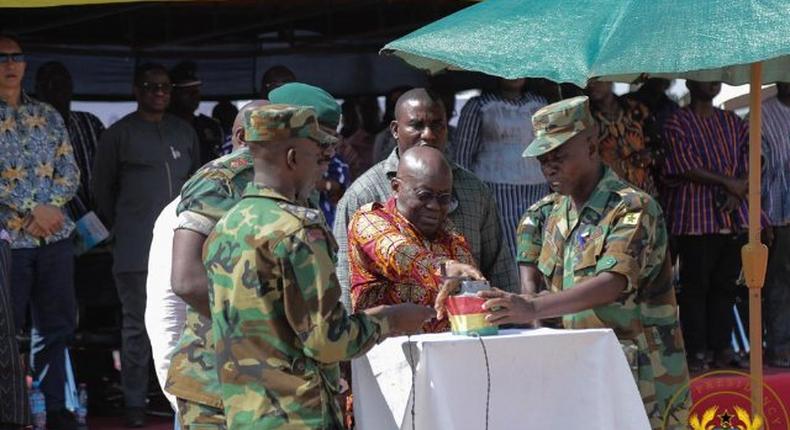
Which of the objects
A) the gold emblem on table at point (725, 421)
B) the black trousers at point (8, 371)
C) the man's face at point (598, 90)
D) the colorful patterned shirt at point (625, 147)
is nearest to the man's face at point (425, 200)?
the gold emblem on table at point (725, 421)

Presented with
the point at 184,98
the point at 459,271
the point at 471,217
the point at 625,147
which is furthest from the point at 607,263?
the point at 184,98

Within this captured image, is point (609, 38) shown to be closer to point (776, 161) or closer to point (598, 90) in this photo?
point (598, 90)

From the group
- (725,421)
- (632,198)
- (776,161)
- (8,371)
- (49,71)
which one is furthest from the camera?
(776,161)

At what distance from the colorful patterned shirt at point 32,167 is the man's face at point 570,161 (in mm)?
3381

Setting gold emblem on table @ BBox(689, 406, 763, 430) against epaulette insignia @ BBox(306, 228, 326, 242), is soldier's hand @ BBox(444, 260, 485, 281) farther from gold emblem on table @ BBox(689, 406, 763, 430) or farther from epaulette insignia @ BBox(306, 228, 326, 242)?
gold emblem on table @ BBox(689, 406, 763, 430)

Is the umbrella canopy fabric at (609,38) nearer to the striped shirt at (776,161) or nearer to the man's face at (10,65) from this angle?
the man's face at (10,65)

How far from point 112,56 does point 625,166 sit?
4056mm

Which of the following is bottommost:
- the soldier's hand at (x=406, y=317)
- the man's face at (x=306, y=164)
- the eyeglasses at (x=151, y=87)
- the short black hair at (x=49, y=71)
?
the soldier's hand at (x=406, y=317)

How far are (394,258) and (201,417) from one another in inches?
39.3

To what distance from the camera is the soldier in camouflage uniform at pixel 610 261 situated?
5520mm

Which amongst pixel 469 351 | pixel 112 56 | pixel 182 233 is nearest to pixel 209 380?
pixel 182 233

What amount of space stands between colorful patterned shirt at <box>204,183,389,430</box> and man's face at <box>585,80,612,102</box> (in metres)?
5.18

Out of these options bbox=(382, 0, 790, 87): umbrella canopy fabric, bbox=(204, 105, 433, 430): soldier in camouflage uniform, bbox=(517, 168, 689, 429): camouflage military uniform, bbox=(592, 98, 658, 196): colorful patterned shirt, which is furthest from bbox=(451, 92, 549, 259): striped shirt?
bbox=(204, 105, 433, 430): soldier in camouflage uniform

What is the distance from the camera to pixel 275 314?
451cm
